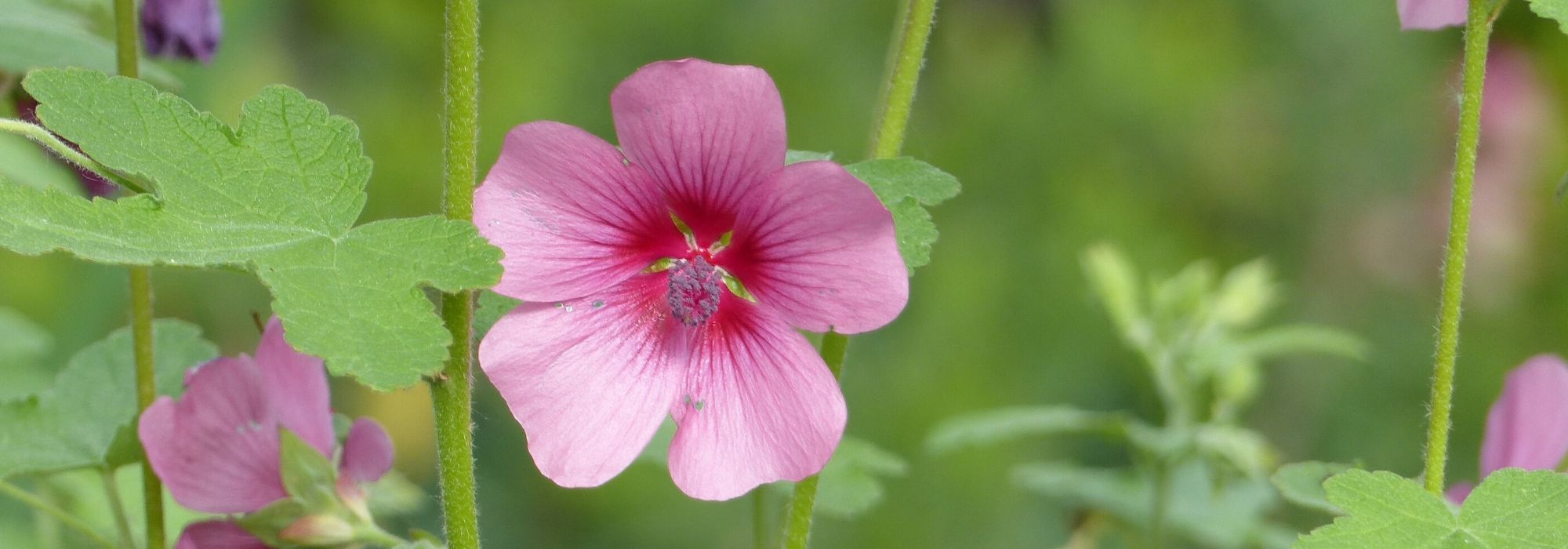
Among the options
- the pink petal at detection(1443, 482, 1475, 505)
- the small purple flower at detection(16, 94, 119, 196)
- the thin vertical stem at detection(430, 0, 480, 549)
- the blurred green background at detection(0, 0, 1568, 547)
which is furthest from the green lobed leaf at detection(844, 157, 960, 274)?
the blurred green background at detection(0, 0, 1568, 547)

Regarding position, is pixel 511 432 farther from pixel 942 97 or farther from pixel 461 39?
pixel 461 39

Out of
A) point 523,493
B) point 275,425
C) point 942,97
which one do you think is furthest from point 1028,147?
point 275,425

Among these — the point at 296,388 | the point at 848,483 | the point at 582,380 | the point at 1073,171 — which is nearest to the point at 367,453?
the point at 296,388

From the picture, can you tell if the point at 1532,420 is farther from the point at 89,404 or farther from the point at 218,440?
the point at 89,404

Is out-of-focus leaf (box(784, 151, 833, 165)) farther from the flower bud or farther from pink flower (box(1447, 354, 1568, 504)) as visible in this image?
pink flower (box(1447, 354, 1568, 504))

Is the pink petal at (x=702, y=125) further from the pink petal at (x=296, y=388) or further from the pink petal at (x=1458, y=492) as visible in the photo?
the pink petal at (x=1458, y=492)
